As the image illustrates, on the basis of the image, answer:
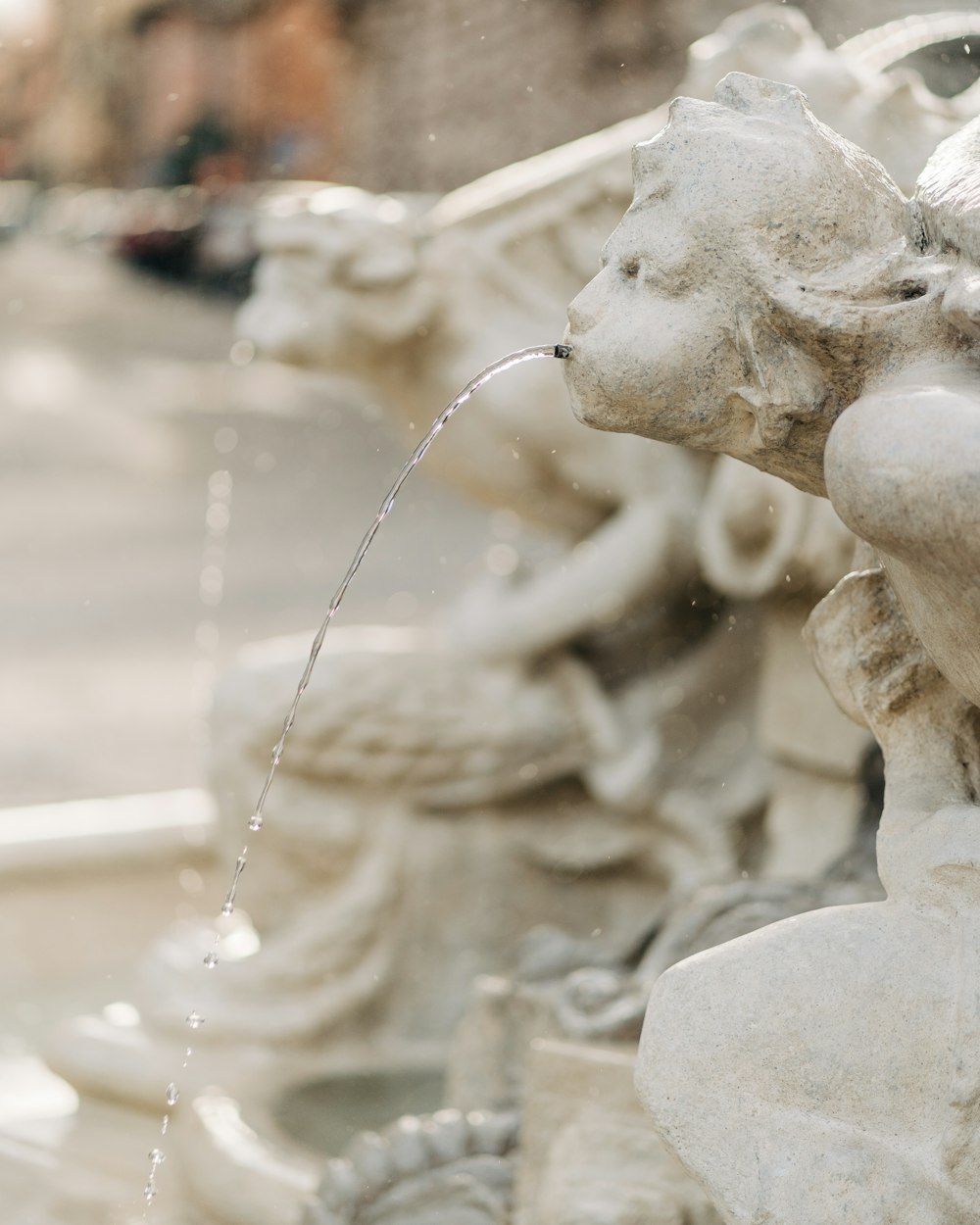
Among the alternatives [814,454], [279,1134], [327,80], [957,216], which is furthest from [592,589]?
[327,80]

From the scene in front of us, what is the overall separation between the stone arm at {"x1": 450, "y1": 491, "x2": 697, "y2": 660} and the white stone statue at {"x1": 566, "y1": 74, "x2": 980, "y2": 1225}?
4.50 ft

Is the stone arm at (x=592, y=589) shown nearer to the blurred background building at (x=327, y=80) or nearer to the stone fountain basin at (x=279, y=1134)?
the stone fountain basin at (x=279, y=1134)

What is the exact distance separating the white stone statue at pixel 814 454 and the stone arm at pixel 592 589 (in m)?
1.37

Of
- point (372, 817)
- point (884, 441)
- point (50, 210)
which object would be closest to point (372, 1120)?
point (372, 817)

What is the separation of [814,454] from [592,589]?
1.44 m

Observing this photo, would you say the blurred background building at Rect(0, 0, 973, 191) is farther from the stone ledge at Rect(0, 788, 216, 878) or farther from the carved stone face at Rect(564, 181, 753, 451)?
the carved stone face at Rect(564, 181, 753, 451)

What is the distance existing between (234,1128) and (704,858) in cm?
79

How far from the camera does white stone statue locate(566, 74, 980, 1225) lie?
4.34 feet

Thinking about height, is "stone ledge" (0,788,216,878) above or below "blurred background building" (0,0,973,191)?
below

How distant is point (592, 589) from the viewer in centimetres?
288

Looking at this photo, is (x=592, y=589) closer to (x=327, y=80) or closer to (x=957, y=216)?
(x=957, y=216)

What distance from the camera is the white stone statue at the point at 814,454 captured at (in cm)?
132

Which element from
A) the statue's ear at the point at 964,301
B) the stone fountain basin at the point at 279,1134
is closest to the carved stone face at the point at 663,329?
the statue's ear at the point at 964,301

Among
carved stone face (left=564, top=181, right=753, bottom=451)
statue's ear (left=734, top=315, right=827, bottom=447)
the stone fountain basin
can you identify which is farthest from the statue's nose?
the stone fountain basin
